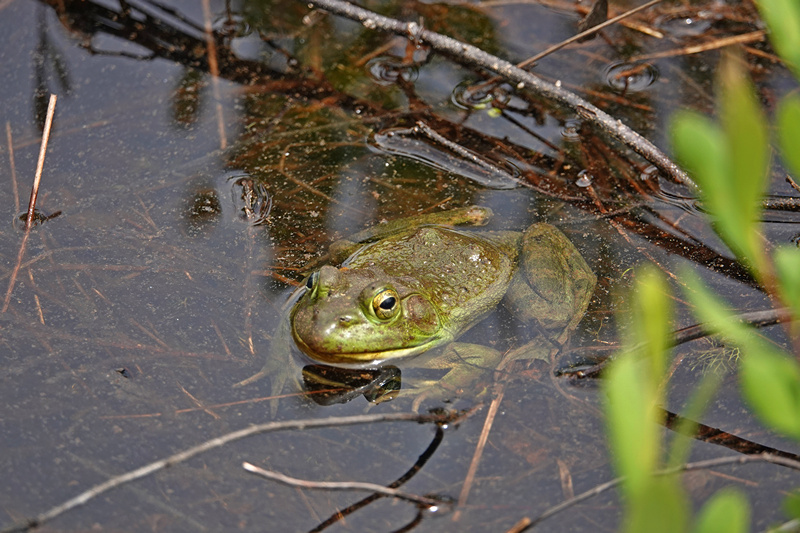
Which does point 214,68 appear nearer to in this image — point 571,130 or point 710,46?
point 571,130

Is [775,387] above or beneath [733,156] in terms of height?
beneath

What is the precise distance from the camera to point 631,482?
1.39 meters

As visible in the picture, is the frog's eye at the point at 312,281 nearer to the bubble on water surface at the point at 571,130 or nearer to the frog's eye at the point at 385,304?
the frog's eye at the point at 385,304

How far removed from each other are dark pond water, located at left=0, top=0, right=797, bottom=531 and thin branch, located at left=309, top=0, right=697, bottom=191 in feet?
0.80

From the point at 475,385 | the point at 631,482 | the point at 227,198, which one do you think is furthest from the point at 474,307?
the point at 631,482

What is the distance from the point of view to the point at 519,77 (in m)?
4.30

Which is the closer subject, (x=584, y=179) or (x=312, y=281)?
(x=312, y=281)

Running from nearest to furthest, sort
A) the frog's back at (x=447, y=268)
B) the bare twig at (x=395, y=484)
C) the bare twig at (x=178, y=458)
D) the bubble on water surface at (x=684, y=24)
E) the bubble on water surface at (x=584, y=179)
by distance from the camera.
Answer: the bare twig at (x=178, y=458), the bare twig at (x=395, y=484), the frog's back at (x=447, y=268), the bubble on water surface at (x=584, y=179), the bubble on water surface at (x=684, y=24)

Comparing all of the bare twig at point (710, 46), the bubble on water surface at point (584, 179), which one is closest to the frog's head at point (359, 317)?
the bubble on water surface at point (584, 179)

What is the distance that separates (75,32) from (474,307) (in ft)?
12.2

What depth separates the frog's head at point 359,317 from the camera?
2979mm

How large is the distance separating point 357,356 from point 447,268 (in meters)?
0.65

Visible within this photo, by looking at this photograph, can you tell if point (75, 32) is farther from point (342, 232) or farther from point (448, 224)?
point (448, 224)

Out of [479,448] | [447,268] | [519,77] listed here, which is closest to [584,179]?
[519,77]
